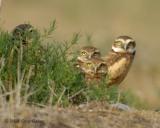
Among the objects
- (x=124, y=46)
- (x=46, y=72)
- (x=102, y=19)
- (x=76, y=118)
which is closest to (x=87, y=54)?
(x=124, y=46)

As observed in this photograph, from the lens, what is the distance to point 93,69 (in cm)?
1328

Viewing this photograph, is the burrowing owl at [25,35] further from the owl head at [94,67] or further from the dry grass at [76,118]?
the dry grass at [76,118]

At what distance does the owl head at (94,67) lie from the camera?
518 inches

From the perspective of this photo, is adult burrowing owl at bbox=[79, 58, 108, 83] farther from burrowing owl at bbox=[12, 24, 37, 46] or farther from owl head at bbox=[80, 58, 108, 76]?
burrowing owl at bbox=[12, 24, 37, 46]

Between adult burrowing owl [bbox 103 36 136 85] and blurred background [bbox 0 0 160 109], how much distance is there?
793 cm

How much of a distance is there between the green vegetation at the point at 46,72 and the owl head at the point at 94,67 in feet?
3.58

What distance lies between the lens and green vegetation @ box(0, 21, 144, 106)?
36.9 feet

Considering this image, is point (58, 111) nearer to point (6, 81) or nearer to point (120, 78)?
point (6, 81)

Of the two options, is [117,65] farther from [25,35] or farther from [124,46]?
[25,35]

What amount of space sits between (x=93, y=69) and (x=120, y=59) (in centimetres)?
140

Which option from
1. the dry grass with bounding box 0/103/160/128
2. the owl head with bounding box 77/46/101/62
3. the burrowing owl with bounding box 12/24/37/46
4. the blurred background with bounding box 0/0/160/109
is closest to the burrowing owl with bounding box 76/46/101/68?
the owl head with bounding box 77/46/101/62

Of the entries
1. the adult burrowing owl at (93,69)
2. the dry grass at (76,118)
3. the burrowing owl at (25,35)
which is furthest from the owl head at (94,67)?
the dry grass at (76,118)

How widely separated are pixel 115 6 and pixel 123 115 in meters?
21.6

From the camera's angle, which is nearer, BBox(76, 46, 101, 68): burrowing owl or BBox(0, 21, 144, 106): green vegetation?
BBox(0, 21, 144, 106): green vegetation
